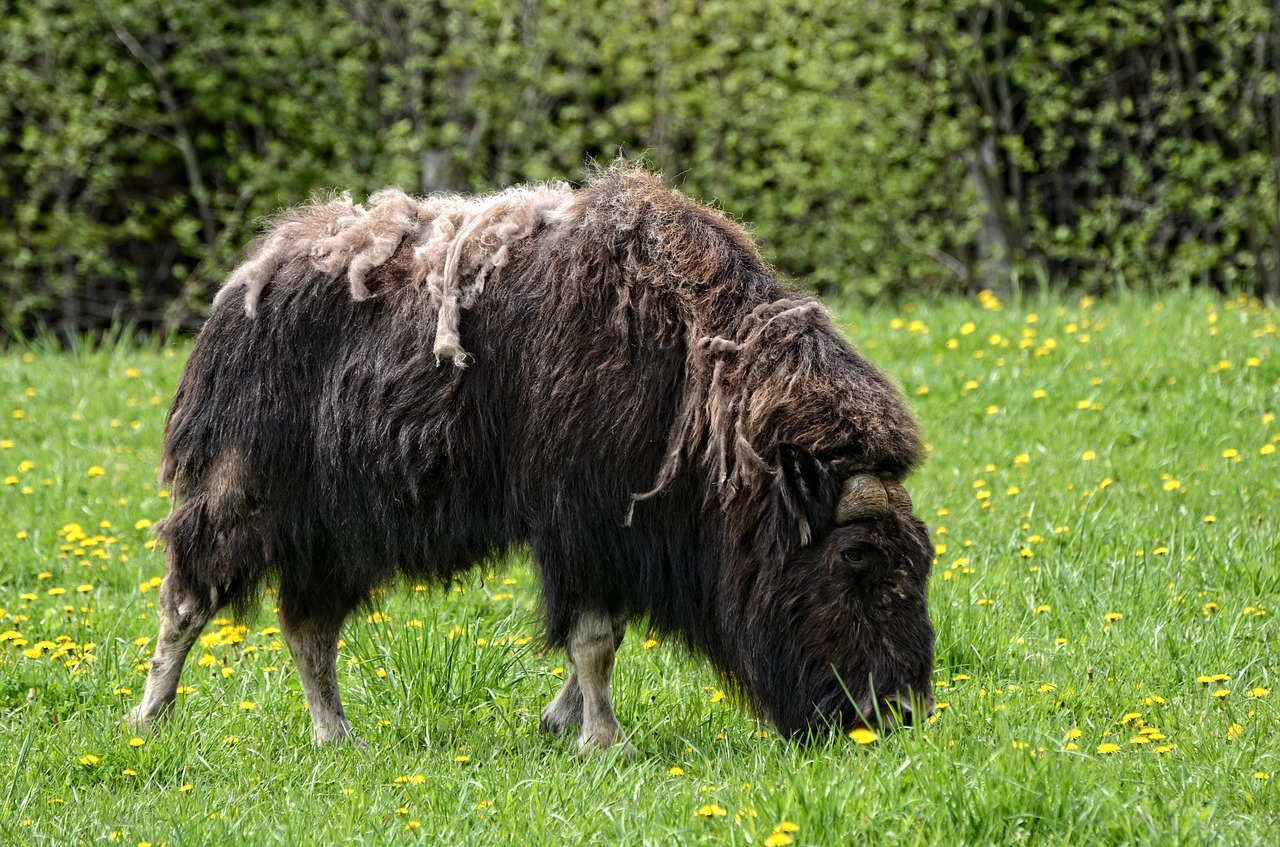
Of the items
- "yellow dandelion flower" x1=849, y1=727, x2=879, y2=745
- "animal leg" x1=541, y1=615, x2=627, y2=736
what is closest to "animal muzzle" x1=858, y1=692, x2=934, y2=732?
"yellow dandelion flower" x1=849, y1=727, x2=879, y2=745

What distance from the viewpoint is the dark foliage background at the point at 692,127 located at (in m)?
12.3

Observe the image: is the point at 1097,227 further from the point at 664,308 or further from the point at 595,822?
the point at 595,822

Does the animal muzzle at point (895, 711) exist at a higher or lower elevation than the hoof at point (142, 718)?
higher

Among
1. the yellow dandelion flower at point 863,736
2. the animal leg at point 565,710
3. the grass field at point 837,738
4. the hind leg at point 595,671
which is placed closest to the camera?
the grass field at point 837,738

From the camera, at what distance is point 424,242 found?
4797mm

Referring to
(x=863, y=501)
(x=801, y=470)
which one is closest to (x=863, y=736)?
(x=863, y=501)

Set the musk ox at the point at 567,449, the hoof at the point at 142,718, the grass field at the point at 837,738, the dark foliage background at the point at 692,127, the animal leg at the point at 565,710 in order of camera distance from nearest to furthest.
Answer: the grass field at the point at 837,738 < the musk ox at the point at 567,449 < the hoof at the point at 142,718 < the animal leg at the point at 565,710 < the dark foliage background at the point at 692,127

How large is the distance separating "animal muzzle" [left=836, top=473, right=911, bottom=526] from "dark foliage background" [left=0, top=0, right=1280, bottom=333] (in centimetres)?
850

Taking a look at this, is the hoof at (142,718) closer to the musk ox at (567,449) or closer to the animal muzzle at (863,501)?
the musk ox at (567,449)

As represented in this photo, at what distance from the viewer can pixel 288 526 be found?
472 cm

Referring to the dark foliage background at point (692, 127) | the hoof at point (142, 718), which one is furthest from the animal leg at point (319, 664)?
the dark foliage background at point (692, 127)

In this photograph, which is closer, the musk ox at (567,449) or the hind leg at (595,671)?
A: the musk ox at (567,449)

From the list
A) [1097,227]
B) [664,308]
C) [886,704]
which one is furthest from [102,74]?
[886,704]

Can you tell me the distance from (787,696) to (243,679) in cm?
205
